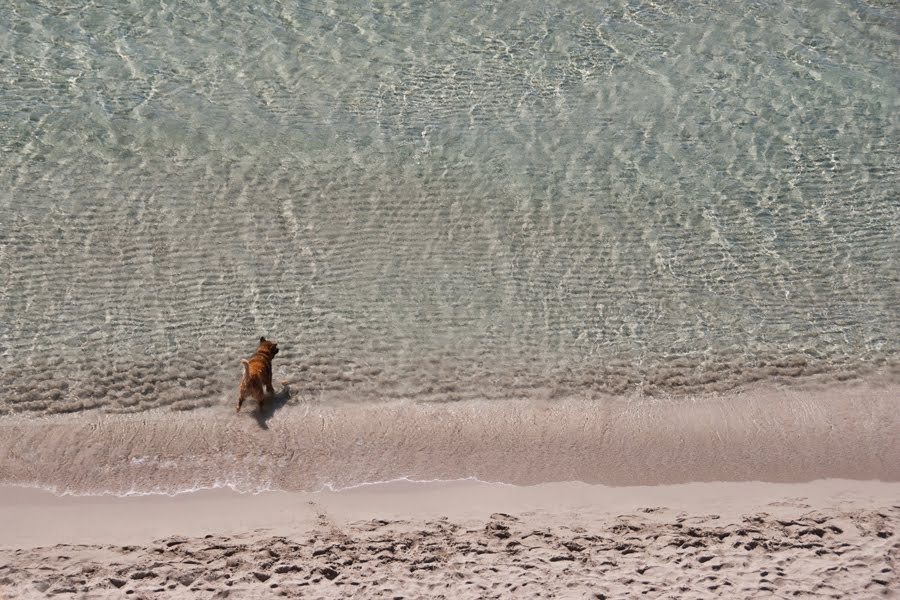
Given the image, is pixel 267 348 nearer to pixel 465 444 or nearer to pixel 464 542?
pixel 465 444

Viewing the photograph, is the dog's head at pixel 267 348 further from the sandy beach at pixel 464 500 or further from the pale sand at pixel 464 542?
the pale sand at pixel 464 542

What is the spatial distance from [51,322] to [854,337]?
20.6ft

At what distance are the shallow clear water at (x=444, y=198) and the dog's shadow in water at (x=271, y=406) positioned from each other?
134 millimetres

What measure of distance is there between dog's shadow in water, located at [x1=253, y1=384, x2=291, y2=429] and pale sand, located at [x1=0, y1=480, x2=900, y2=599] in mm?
660

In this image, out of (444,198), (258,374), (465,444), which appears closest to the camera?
(258,374)

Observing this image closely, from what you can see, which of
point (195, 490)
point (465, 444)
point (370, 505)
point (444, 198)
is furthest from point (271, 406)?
point (444, 198)

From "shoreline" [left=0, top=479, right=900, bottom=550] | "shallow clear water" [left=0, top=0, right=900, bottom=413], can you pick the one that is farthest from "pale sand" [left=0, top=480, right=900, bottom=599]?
"shallow clear water" [left=0, top=0, right=900, bottom=413]

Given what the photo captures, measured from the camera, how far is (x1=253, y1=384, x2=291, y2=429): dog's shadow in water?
21.6ft

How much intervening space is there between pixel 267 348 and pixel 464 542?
199cm

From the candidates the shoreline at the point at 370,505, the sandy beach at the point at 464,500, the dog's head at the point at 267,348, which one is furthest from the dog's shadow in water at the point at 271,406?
the shoreline at the point at 370,505

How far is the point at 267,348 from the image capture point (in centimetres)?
665

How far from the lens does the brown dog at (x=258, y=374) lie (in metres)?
6.48

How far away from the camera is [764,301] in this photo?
793 centimetres

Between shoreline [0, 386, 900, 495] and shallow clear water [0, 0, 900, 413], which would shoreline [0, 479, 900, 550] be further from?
shallow clear water [0, 0, 900, 413]
